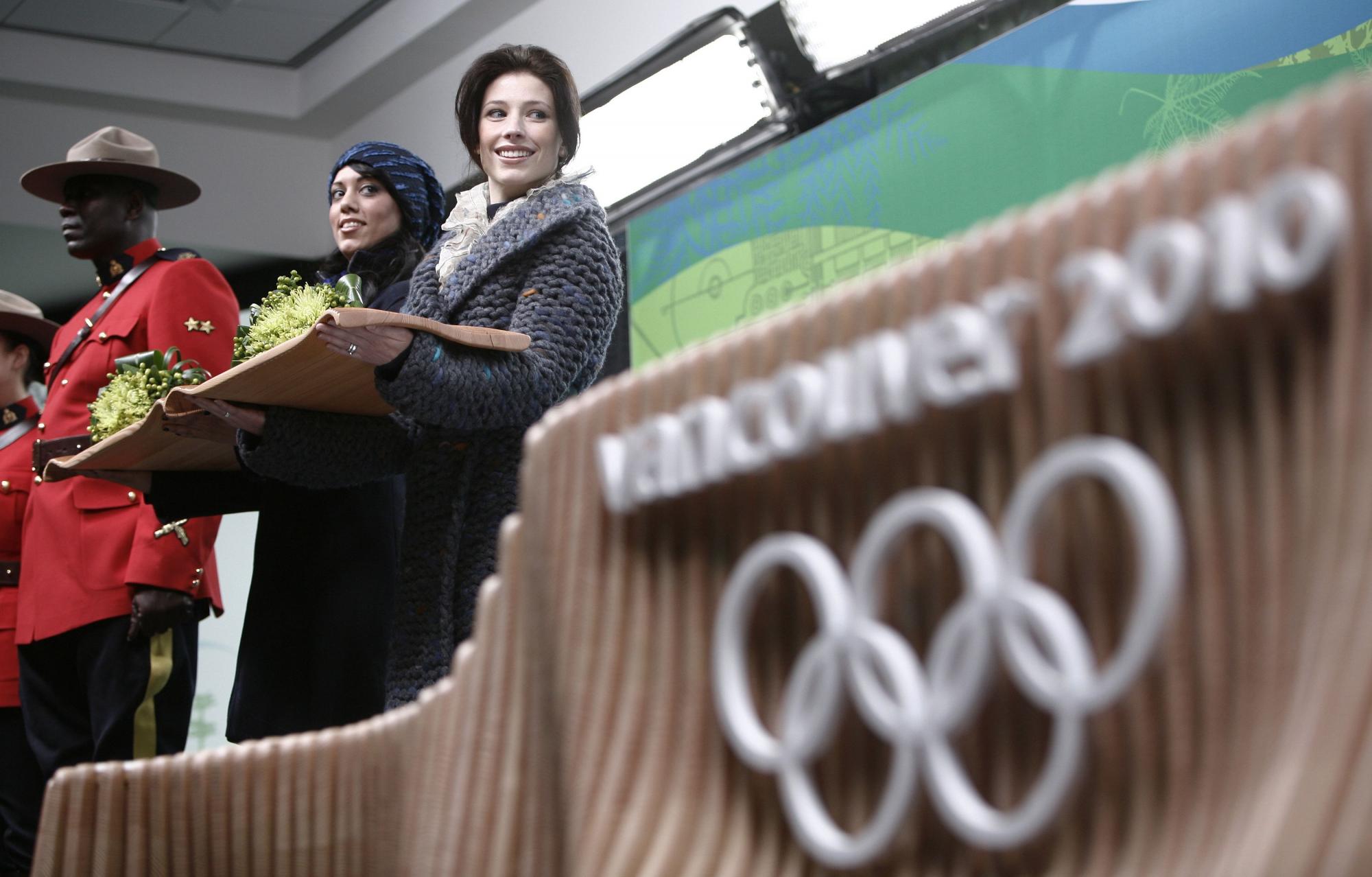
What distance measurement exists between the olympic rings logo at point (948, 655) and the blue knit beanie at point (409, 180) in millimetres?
1746

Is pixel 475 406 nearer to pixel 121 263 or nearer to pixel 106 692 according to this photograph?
pixel 106 692

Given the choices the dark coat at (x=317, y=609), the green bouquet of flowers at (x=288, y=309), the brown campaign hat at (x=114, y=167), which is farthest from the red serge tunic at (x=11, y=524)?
the green bouquet of flowers at (x=288, y=309)

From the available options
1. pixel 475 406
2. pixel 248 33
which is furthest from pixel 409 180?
pixel 248 33

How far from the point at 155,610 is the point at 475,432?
1.20 m

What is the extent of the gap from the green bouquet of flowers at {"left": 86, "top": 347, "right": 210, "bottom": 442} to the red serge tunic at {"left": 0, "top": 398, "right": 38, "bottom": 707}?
129 centimetres

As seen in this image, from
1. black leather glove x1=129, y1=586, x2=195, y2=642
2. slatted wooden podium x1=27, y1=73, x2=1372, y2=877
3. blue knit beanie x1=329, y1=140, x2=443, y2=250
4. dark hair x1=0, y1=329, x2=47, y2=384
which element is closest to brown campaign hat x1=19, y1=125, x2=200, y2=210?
dark hair x1=0, y1=329, x2=47, y2=384

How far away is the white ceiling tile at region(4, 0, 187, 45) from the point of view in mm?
6086

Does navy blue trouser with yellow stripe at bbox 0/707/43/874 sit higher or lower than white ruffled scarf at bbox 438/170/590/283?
lower

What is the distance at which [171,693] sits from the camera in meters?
3.19

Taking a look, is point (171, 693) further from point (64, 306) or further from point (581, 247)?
point (64, 306)

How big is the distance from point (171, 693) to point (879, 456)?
251 centimetres

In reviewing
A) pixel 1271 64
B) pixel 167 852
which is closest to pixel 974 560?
pixel 167 852

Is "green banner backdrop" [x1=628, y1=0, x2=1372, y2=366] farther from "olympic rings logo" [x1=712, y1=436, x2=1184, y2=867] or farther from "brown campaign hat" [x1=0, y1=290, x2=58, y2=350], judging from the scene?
"olympic rings logo" [x1=712, y1=436, x2=1184, y2=867]

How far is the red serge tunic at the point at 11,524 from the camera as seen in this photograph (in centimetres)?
379
